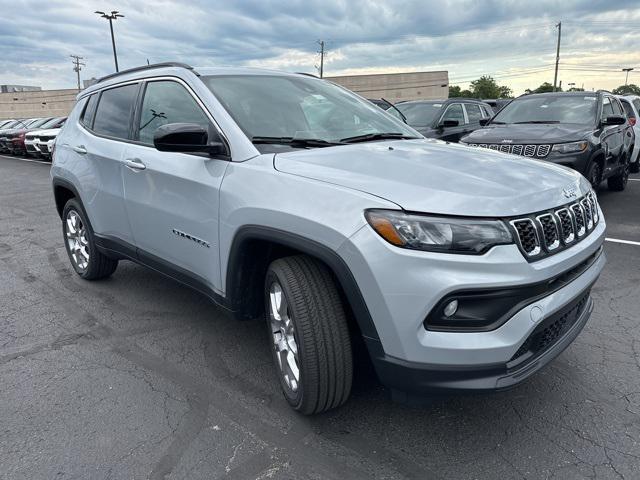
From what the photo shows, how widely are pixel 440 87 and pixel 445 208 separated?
61.2m

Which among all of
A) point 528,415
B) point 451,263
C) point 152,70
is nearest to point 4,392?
point 152,70

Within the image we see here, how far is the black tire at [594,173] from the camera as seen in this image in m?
7.02

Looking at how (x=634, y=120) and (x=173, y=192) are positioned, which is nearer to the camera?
(x=173, y=192)

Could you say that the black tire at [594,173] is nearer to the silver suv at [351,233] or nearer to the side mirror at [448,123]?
the side mirror at [448,123]

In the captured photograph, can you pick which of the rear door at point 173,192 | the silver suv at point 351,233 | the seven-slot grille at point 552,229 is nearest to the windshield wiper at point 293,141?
the silver suv at point 351,233

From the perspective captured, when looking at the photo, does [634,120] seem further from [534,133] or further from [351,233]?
[351,233]

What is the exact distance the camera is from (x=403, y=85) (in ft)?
192

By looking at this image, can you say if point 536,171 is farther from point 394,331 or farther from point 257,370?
point 257,370

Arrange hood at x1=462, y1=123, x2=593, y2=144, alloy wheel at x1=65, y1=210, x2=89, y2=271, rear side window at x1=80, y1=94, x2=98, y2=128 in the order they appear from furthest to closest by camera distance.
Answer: hood at x1=462, y1=123, x2=593, y2=144, alloy wheel at x1=65, y1=210, x2=89, y2=271, rear side window at x1=80, y1=94, x2=98, y2=128

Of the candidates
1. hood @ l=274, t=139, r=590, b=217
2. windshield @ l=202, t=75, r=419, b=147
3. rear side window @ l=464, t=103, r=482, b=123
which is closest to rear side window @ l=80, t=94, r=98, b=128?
windshield @ l=202, t=75, r=419, b=147

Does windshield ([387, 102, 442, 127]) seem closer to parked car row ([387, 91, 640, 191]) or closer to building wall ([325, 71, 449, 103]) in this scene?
parked car row ([387, 91, 640, 191])

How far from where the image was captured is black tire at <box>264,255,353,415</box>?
2363 millimetres

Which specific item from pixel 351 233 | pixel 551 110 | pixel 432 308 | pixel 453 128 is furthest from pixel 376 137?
pixel 453 128

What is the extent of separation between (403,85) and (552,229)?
59.7 metres
